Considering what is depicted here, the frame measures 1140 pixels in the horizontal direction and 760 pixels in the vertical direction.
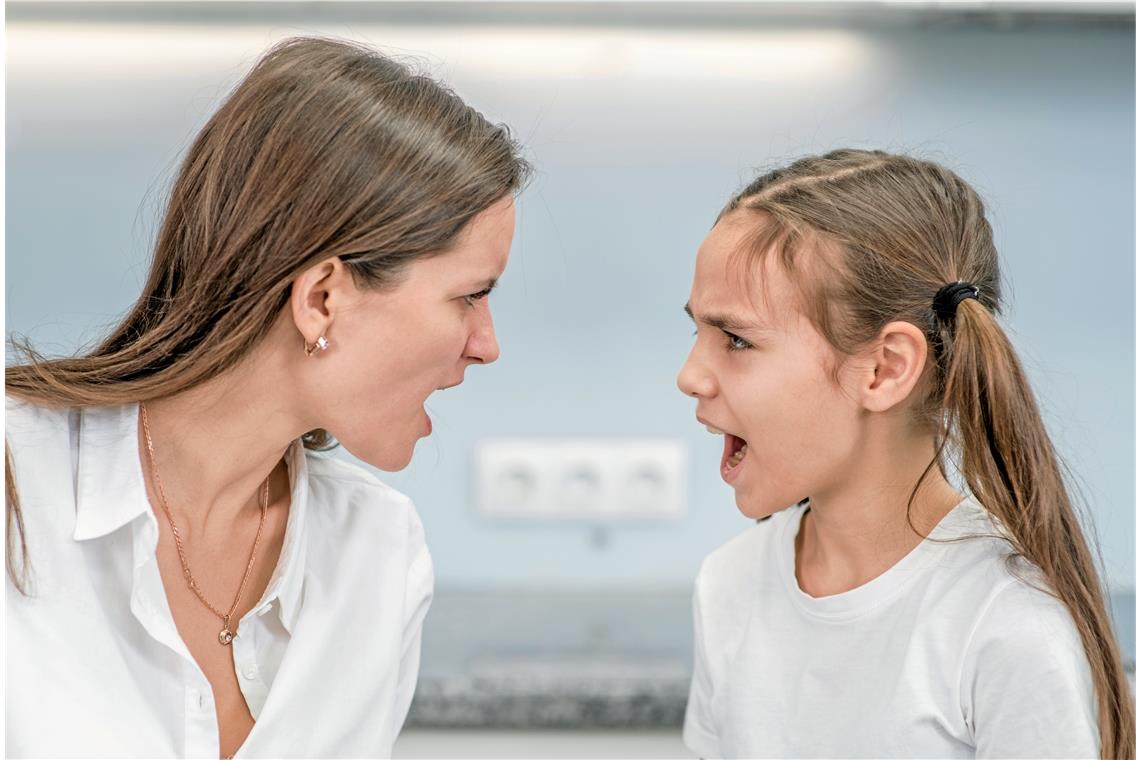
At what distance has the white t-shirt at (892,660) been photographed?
933 millimetres

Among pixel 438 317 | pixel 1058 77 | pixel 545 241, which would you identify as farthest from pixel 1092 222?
pixel 438 317

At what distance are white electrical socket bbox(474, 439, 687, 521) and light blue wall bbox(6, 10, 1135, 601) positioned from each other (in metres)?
0.03

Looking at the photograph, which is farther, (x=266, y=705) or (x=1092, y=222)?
(x=1092, y=222)

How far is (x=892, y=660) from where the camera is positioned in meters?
1.04

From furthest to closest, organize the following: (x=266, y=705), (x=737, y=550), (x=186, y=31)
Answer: (x=186, y=31)
(x=737, y=550)
(x=266, y=705)

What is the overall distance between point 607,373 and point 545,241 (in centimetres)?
24

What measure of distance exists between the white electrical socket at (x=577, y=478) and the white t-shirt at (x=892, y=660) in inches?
23.8

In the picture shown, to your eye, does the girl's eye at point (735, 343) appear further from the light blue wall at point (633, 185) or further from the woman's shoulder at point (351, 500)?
the light blue wall at point (633, 185)

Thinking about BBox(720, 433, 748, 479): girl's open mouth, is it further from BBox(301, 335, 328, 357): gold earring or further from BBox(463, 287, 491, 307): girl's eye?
BBox(301, 335, 328, 357): gold earring

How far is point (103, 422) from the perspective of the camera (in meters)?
1.03

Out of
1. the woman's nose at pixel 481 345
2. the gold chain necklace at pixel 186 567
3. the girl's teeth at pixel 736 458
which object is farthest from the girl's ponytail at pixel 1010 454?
the gold chain necklace at pixel 186 567

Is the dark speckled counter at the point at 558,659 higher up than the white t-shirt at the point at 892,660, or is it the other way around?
the white t-shirt at the point at 892,660

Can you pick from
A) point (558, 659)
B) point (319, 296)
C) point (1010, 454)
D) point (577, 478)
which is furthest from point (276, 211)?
point (577, 478)

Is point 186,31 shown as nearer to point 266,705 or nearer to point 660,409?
point 660,409
